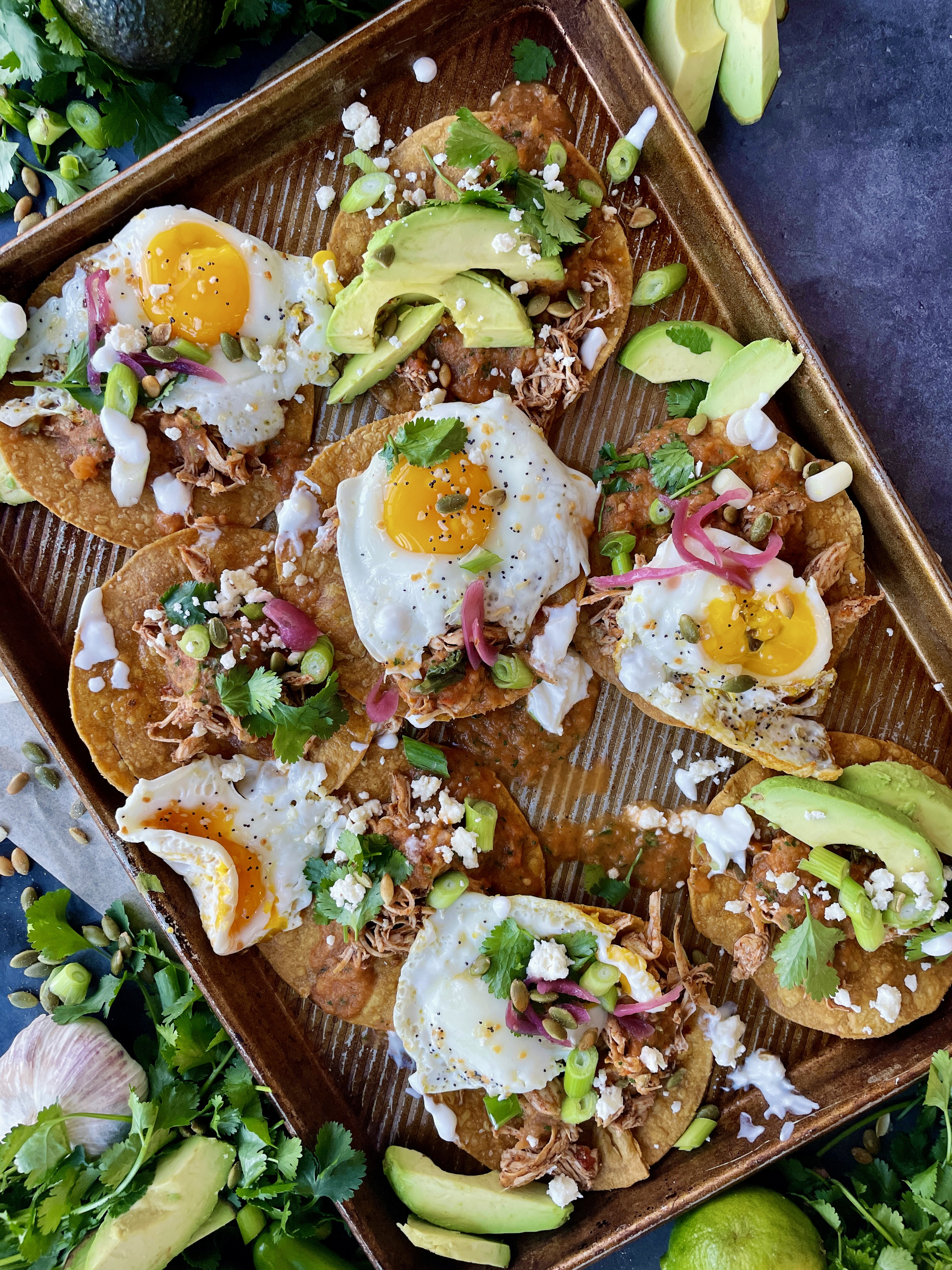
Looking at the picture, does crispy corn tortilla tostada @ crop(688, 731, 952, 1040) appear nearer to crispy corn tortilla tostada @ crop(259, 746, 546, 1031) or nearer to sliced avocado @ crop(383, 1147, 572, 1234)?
crispy corn tortilla tostada @ crop(259, 746, 546, 1031)

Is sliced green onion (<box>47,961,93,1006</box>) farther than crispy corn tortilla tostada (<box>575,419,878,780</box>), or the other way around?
sliced green onion (<box>47,961,93,1006</box>)

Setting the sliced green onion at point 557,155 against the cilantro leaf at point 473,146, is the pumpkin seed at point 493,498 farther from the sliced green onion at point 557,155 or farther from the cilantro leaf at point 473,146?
the sliced green onion at point 557,155

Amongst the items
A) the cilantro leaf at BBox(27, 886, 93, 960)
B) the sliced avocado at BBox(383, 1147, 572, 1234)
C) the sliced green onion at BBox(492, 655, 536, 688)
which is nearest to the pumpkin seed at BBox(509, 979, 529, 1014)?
the sliced avocado at BBox(383, 1147, 572, 1234)

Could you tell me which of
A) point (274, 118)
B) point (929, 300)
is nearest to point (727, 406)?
point (929, 300)

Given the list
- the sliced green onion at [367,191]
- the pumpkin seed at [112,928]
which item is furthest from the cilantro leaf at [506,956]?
the sliced green onion at [367,191]

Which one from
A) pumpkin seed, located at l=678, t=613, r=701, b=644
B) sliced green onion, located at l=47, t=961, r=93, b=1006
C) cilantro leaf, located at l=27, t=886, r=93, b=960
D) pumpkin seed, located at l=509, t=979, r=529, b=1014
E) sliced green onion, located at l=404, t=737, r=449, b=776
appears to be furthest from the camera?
sliced green onion, located at l=47, t=961, r=93, b=1006

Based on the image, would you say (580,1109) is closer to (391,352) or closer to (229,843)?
(229,843)

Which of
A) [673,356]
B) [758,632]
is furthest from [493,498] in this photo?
[758,632]
